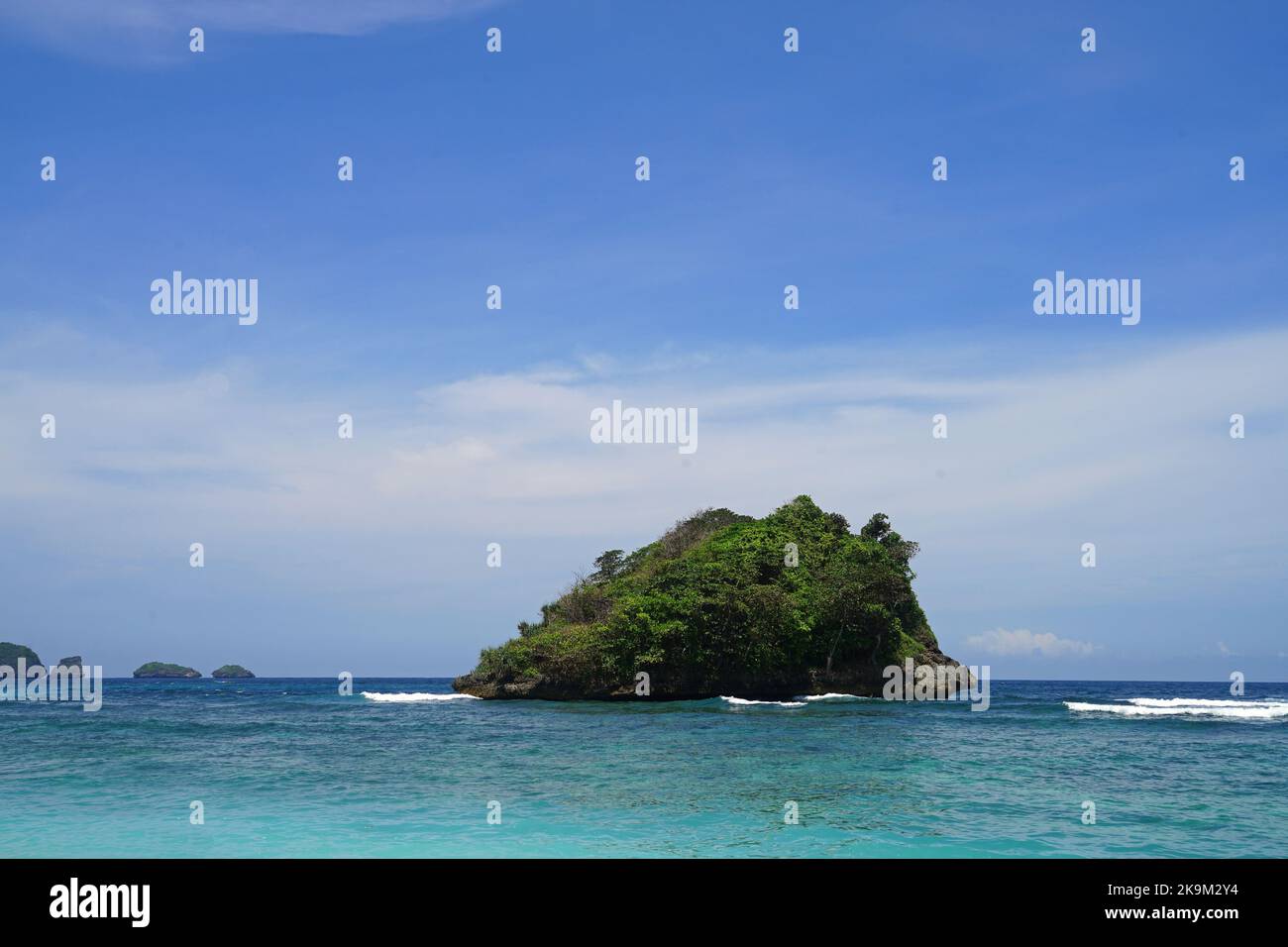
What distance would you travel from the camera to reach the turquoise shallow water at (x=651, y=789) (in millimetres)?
14641

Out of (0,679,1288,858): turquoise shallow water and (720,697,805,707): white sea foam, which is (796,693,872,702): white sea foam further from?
(0,679,1288,858): turquoise shallow water

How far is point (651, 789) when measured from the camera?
1947cm

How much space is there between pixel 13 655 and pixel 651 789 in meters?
143

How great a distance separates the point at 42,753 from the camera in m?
27.0

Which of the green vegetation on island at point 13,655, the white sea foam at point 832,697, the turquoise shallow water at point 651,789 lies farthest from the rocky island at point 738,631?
the green vegetation on island at point 13,655

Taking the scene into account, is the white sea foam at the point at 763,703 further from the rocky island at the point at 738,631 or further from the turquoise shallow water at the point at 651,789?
the turquoise shallow water at the point at 651,789

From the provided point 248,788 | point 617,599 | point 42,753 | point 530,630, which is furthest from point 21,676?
point 248,788

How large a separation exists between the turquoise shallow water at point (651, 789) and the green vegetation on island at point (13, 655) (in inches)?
4367

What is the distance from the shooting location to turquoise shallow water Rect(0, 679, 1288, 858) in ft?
48.0

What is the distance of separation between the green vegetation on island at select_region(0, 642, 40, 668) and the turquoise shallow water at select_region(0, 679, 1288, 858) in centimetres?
11093

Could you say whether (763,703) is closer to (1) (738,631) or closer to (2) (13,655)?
(1) (738,631)

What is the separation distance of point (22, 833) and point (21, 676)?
133 metres
